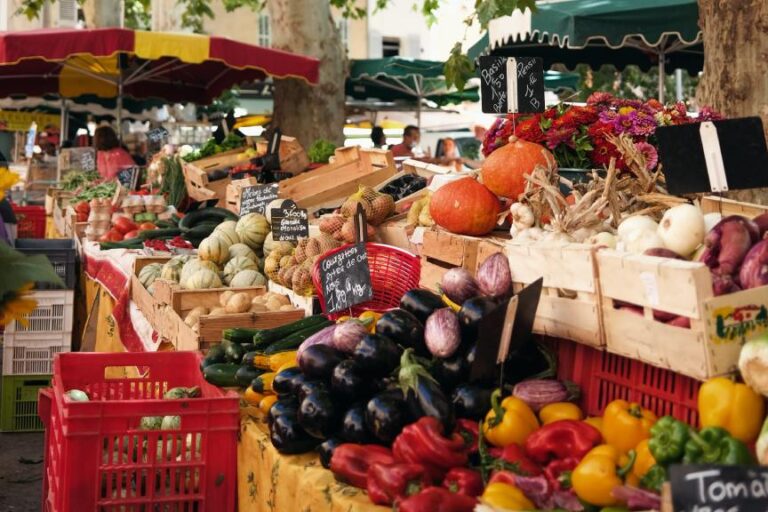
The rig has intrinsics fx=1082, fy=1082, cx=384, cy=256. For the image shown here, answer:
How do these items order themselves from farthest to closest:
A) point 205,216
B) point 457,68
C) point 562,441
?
1. point 205,216
2. point 457,68
3. point 562,441

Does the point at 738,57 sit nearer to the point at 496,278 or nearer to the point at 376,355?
the point at 496,278

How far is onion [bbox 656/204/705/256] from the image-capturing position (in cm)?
296

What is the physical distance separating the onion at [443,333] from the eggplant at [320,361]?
34 centimetres

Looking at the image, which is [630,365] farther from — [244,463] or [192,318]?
[192,318]

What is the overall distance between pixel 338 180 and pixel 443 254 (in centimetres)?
330

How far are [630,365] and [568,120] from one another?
197 cm

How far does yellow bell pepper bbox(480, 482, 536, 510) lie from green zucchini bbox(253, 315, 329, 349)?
205 centimetres

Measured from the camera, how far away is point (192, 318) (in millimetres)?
5137

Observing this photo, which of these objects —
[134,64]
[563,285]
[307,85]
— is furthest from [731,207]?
[134,64]

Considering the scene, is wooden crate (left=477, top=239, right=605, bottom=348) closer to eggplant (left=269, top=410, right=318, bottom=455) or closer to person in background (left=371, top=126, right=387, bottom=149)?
eggplant (left=269, top=410, right=318, bottom=455)

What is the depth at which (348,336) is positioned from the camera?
3502mm

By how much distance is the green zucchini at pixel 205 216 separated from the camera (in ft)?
26.6

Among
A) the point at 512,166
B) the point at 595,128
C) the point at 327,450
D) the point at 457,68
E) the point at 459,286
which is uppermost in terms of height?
the point at 457,68

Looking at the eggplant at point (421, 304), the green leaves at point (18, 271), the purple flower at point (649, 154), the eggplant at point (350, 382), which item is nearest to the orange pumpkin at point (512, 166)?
Result: the purple flower at point (649, 154)
